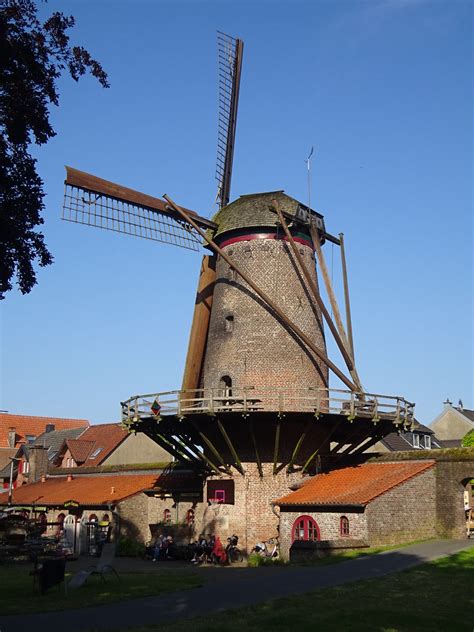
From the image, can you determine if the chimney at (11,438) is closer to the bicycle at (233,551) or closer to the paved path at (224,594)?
the bicycle at (233,551)

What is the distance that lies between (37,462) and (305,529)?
1042 inches

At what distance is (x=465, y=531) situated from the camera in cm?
2347

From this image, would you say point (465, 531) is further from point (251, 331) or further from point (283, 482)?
point (251, 331)

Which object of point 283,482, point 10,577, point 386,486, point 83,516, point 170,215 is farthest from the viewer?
point 83,516

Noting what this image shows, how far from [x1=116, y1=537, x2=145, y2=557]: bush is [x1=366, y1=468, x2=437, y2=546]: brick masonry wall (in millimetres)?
10825

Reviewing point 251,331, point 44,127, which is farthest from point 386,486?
point 44,127

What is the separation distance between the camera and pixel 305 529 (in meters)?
24.0

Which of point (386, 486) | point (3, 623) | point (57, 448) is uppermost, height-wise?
point (57, 448)

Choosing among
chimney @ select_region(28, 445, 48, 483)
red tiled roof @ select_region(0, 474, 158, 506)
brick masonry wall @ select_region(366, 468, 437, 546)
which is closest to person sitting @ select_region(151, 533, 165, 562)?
red tiled roof @ select_region(0, 474, 158, 506)

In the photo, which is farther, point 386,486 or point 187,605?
point 386,486

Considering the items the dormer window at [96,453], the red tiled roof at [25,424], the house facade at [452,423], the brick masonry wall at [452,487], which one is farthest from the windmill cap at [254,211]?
the red tiled roof at [25,424]

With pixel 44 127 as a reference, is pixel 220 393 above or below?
below

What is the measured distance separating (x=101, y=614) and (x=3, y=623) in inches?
62.1

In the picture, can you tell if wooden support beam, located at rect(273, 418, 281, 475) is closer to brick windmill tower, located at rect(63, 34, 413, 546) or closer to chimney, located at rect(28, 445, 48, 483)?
brick windmill tower, located at rect(63, 34, 413, 546)
